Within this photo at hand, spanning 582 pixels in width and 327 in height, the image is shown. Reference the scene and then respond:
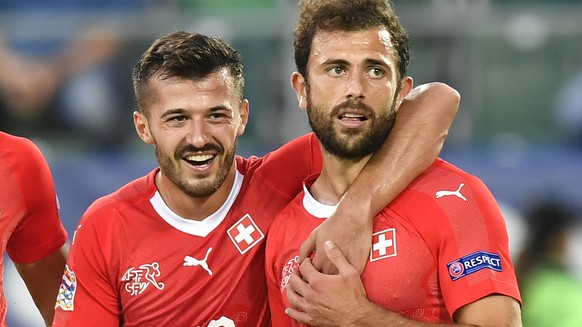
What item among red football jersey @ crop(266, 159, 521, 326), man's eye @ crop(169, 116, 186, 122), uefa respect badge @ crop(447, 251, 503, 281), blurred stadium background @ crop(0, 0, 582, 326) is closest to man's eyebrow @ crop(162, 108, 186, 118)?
man's eye @ crop(169, 116, 186, 122)

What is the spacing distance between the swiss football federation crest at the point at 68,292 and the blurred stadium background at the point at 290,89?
256 centimetres

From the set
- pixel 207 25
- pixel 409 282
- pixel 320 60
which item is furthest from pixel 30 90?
pixel 409 282

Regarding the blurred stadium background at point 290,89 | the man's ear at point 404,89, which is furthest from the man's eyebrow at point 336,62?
the blurred stadium background at point 290,89

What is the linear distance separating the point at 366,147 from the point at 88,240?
1.11 metres

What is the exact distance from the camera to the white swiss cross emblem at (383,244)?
3.56 metres

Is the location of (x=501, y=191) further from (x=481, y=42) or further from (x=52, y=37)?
(x=52, y=37)

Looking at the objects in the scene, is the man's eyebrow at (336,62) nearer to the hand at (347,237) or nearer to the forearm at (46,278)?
the hand at (347,237)

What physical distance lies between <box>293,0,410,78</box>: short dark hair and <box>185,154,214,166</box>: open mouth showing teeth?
47 centimetres

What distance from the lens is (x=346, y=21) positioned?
374 centimetres

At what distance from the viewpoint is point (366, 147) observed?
12.2 ft

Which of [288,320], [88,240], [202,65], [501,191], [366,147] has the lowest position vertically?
[501,191]

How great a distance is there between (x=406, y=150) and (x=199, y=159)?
774 millimetres

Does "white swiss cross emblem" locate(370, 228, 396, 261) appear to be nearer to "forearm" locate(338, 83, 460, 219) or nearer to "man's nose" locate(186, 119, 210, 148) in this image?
"forearm" locate(338, 83, 460, 219)

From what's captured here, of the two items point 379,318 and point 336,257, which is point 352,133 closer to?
point 336,257
